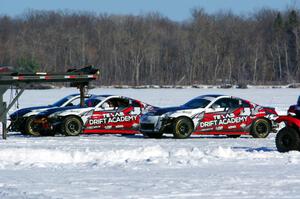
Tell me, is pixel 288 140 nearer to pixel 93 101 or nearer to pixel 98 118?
pixel 98 118

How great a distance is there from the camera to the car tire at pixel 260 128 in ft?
79.9

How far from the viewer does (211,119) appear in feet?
78.4

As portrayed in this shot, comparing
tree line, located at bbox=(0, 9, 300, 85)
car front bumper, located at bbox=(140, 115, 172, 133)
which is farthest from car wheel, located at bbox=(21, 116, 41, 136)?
tree line, located at bbox=(0, 9, 300, 85)

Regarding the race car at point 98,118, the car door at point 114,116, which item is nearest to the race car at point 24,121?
the race car at point 98,118

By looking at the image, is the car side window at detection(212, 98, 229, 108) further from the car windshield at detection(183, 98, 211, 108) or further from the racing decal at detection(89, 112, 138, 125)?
the racing decal at detection(89, 112, 138, 125)

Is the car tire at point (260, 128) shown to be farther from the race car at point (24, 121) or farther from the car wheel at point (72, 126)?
the race car at point (24, 121)

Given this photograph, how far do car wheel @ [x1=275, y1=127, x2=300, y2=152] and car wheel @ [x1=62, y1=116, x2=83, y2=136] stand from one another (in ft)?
27.9

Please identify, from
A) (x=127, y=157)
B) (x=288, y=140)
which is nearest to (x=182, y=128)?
(x=288, y=140)

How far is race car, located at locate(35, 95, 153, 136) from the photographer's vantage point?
24.2 metres

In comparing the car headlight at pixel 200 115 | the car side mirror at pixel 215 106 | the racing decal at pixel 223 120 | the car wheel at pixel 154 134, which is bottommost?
the car wheel at pixel 154 134

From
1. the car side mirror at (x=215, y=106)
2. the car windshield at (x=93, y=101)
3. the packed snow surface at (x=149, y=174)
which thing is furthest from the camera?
the car windshield at (x=93, y=101)

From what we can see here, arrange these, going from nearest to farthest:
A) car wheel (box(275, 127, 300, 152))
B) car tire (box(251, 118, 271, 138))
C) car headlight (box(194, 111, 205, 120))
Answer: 1. car wheel (box(275, 127, 300, 152))
2. car headlight (box(194, 111, 205, 120))
3. car tire (box(251, 118, 271, 138))

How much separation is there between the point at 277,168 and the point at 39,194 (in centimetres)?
486

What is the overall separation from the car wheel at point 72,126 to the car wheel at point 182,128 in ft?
9.83
